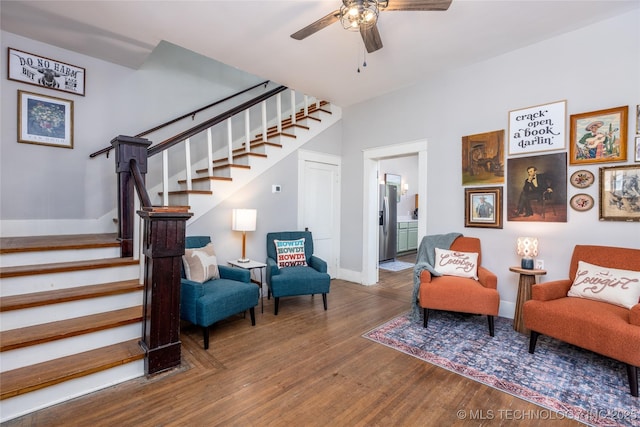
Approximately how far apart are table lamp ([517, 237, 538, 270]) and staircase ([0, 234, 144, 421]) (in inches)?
139

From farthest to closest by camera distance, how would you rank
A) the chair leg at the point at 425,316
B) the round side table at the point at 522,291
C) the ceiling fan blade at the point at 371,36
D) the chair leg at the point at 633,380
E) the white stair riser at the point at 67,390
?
the chair leg at the point at 425,316, the round side table at the point at 522,291, the ceiling fan blade at the point at 371,36, the chair leg at the point at 633,380, the white stair riser at the point at 67,390

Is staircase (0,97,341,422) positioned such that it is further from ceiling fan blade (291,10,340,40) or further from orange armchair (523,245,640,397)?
orange armchair (523,245,640,397)

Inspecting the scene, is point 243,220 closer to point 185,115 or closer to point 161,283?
point 161,283

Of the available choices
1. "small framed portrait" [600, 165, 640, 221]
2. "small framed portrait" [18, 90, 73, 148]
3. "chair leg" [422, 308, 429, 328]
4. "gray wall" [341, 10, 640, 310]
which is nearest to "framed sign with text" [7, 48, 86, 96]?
"small framed portrait" [18, 90, 73, 148]

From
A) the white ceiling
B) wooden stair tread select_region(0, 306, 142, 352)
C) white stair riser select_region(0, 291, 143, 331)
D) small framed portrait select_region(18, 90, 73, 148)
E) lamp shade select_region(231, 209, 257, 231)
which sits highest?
the white ceiling

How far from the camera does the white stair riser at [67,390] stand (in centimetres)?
168

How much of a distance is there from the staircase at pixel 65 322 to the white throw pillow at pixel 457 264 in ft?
9.94

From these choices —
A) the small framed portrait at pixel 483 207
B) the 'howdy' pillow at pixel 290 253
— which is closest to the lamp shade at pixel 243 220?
the 'howdy' pillow at pixel 290 253

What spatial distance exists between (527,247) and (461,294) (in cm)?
86

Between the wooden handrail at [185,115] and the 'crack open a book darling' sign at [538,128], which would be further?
the wooden handrail at [185,115]

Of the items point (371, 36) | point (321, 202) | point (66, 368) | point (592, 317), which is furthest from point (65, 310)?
point (592, 317)

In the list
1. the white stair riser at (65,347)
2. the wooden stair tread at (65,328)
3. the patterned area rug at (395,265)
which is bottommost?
the patterned area rug at (395,265)

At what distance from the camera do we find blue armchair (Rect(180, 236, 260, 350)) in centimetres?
255

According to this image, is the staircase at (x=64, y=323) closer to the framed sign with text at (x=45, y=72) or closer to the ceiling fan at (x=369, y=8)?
the framed sign with text at (x=45, y=72)
